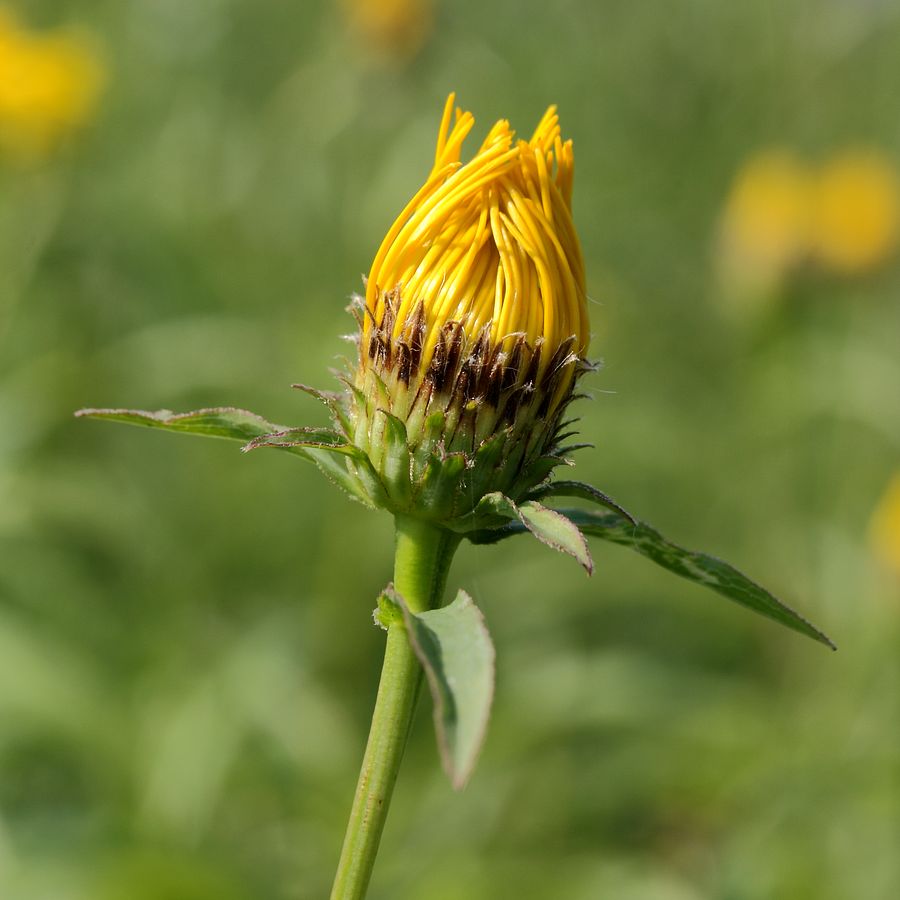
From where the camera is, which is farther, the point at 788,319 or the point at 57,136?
the point at 788,319

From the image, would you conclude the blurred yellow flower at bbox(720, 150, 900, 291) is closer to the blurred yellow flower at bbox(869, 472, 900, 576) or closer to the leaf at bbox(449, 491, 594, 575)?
the blurred yellow flower at bbox(869, 472, 900, 576)

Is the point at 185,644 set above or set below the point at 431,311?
below

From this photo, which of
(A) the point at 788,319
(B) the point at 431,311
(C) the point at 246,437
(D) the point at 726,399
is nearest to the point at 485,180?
(B) the point at 431,311

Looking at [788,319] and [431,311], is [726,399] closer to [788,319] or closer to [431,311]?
[788,319]

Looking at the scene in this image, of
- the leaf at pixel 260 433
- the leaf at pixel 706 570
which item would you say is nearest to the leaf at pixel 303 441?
the leaf at pixel 260 433

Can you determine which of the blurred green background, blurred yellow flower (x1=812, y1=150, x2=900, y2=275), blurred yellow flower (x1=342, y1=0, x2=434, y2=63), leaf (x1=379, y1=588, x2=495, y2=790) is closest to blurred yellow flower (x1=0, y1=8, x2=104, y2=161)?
the blurred green background

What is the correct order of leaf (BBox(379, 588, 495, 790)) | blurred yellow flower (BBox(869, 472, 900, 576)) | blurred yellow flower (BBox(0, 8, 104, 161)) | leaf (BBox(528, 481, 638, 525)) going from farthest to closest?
blurred yellow flower (BBox(0, 8, 104, 161)), blurred yellow flower (BBox(869, 472, 900, 576)), leaf (BBox(528, 481, 638, 525)), leaf (BBox(379, 588, 495, 790))

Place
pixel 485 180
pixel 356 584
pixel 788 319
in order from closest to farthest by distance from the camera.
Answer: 1. pixel 485 180
2. pixel 356 584
3. pixel 788 319
